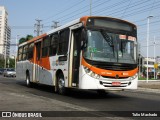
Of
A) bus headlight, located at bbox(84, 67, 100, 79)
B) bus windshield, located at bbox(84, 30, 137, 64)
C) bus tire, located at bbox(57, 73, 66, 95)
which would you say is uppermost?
bus windshield, located at bbox(84, 30, 137, 64)

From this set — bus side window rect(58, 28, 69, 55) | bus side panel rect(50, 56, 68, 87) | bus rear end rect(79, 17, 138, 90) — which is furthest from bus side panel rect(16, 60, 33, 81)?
bus rear end rect(79, 17, 138, 90)

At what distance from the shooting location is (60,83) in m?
16.6

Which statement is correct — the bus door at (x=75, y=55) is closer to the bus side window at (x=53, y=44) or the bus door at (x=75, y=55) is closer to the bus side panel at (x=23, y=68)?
the bus side window at (x=53, y=44)

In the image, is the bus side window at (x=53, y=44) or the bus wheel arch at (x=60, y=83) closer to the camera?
the bus wheel arch at (x=60, y=83)

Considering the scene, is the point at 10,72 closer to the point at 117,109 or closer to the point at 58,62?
the point at 58,62

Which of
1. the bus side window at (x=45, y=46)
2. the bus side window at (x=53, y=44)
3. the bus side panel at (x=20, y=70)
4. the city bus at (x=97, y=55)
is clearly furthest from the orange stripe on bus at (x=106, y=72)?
the bus side panel at (x=20, y=70)

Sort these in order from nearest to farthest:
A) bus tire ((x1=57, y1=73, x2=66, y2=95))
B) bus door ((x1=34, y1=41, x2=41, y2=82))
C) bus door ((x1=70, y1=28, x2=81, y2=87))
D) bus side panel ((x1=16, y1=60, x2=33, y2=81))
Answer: bus door ((x1=70, y1=28, x2=81, y2=87)) → bus tire ((x1=57, y1=73, x2=66, y2=95)) → bus door ((x1=34, y1=41, x2=41, y2=82)) → bus side panel ((x1=16, y1=60, x2=33, y2=81))

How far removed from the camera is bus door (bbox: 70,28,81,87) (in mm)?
14547

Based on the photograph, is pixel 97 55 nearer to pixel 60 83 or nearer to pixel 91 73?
pixel 91 73

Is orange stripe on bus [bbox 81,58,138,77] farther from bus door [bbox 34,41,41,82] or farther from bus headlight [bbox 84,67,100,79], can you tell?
bus door [bbox 34,41,41,82]

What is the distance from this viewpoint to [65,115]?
952cm

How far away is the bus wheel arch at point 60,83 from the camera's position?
53.4ft

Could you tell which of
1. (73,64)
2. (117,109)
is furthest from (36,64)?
(117,109)

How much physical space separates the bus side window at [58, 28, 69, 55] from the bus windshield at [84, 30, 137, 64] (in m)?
1.98
